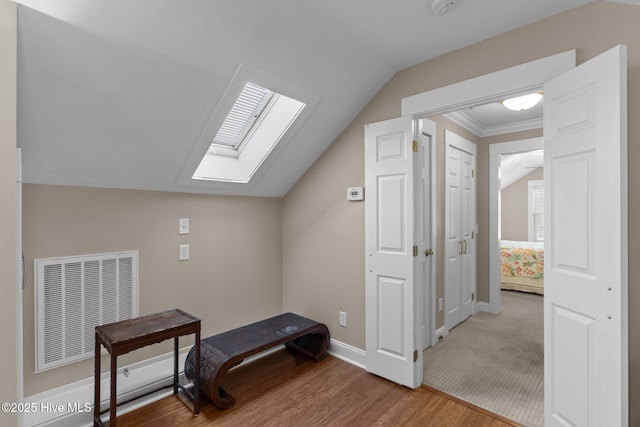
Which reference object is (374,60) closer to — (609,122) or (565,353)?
(609,122)

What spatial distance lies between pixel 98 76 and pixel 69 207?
941mm

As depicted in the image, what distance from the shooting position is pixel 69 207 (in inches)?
82.2

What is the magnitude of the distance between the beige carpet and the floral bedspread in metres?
1.22

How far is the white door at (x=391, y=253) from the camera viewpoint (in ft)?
7.75

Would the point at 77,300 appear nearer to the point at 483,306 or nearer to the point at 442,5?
the point at 442,5

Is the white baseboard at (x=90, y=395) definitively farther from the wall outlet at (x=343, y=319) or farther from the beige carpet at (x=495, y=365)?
the beige carpet at (x=495, y=365)

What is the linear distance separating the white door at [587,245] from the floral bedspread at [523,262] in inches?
159

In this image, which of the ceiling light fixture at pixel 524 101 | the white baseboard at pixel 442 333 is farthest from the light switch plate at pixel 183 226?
the ceiling light fixture at pixel 524 101

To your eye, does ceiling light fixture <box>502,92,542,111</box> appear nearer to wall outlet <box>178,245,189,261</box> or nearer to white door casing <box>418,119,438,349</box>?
white door casing <box>418,119,438,349</box>

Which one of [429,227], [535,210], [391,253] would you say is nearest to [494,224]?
[429,227]

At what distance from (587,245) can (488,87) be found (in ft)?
3.59

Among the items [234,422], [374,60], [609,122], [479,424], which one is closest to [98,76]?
[374,60]

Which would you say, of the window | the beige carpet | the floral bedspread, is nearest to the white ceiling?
the beige carpet

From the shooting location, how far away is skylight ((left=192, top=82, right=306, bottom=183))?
255 centimetres
